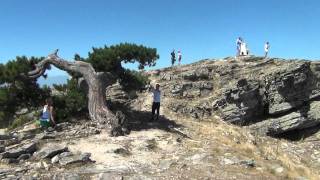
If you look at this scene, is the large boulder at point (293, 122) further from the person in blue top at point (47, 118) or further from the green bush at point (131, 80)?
the person in blue top at point (47, 118)

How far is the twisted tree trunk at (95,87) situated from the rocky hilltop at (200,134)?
0.59 metres

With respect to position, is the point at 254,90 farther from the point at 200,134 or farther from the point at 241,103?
the point at 200,134

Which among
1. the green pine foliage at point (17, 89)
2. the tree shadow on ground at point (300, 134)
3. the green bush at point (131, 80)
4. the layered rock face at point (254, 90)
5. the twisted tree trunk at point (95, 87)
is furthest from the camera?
the tree shadow on ground at point (300, 134)

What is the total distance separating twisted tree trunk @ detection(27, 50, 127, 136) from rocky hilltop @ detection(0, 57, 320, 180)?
59 cm

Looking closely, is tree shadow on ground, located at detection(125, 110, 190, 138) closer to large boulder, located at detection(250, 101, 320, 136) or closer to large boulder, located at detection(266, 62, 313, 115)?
large boulder, located at detection(250, 101, 320, 136)

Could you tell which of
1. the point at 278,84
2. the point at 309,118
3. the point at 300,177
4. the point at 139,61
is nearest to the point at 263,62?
the point at 278,84

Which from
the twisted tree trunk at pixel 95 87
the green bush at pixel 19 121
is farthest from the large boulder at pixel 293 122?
the green bush at pixel 19 121

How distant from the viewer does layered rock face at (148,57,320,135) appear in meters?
35.6

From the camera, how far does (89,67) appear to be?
24031 mm

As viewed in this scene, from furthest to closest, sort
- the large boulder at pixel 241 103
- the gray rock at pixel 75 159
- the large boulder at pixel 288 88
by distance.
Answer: the large boulder at pixel 288 88 → the large boulder at pixel 241 103 → the gray rock at pixel 75 159

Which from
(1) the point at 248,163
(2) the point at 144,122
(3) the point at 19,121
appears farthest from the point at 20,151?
(3) the point at 19,121

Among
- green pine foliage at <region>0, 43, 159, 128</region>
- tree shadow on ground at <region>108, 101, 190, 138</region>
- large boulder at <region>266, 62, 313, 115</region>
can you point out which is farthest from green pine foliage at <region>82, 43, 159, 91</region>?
large boulder at <region>266, 62, 313, 115</region>

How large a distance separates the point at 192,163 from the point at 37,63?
38.8 feet

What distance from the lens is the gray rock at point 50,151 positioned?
17422mm
